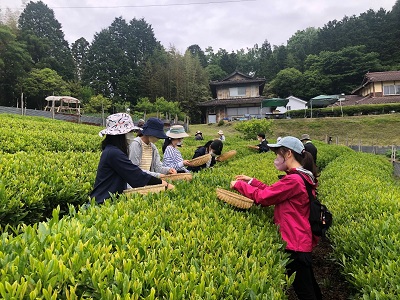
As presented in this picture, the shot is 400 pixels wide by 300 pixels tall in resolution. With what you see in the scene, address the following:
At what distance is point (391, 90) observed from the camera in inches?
1423

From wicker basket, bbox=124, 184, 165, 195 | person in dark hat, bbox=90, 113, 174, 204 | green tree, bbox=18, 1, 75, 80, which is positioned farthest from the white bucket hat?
green tree, bbox=18, 1, 75, 80

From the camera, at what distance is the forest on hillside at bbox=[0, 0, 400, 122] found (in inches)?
1601

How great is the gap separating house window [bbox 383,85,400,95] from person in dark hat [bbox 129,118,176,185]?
40.6 m

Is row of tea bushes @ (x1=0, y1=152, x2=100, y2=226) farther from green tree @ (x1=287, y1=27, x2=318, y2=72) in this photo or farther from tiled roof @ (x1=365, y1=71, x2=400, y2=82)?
green tree @ (x1=287, y1=27, x2=318, y2=72)

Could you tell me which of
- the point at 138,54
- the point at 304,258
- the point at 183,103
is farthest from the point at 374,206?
the point at 138,54

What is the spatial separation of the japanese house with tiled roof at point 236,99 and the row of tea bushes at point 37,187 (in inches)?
1377

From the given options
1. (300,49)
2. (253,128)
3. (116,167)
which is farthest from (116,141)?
(300,49)

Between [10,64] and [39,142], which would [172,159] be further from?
[10,64]

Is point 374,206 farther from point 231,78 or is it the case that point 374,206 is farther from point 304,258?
point 231,78

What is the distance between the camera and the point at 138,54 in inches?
2245

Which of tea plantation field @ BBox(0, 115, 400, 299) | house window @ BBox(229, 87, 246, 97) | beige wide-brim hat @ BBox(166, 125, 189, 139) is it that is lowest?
tea plantation field @ BBox(0, 115, 400, 299)

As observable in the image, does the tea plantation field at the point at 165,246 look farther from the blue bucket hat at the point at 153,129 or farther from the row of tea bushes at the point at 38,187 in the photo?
the blue bucket hat at the point at 153,129

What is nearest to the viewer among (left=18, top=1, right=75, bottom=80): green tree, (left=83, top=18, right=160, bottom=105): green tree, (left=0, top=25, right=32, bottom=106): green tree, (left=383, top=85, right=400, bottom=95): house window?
(left=0, top=25, right=32, bottom=106): green tree

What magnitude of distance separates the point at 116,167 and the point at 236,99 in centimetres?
3855
